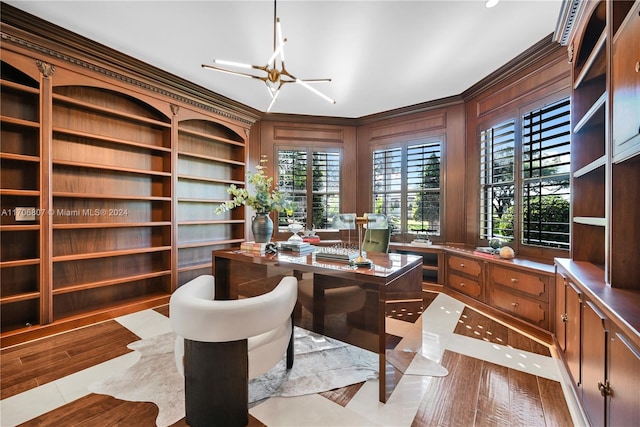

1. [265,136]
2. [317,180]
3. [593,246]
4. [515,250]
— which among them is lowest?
[515,250]

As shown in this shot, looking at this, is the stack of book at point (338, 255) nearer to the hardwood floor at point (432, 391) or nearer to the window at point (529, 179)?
the hardwood floor at point (432, 391)

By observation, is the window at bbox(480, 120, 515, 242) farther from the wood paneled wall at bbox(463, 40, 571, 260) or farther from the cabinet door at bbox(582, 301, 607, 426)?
the cabinet door at bbox(582, 301, 607, 426)

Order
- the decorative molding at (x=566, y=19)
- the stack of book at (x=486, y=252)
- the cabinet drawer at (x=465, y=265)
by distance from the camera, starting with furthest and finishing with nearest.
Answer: the cabinet drawer at (x=465, y=265), the stack of book at (x=486, y=252), the decorative molding at (x=566, y=19)

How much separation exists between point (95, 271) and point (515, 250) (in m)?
4.87

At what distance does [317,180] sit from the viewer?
195 inches

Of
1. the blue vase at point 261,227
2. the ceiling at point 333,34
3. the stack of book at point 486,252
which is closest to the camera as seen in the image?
the ceiling at point 333,34

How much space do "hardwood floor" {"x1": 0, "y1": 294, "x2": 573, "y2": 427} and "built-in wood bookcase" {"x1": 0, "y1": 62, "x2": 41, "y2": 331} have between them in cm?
44

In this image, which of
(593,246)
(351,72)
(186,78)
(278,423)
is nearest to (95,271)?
(186,78)

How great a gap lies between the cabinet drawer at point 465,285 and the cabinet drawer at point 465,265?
0.31ft

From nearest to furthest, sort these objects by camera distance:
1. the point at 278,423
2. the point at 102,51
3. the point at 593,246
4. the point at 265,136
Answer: the point at 278,423
the point at 593,246
the point at 102,51
the point at 265,136

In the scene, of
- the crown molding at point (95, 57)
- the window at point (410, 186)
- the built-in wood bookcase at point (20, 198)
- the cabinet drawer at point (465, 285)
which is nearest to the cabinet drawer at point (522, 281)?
the cabinet drawer at point (465, 285)

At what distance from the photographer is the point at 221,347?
1.37 meters

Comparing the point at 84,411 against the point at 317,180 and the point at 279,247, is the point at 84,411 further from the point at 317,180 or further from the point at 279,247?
the point at 317,180

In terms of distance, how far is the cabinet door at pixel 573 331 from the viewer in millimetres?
1543
